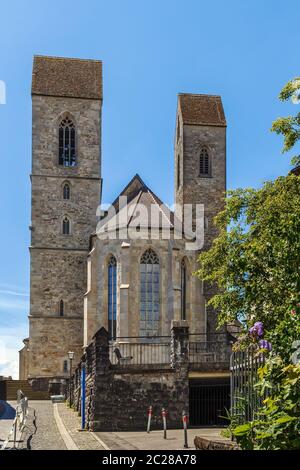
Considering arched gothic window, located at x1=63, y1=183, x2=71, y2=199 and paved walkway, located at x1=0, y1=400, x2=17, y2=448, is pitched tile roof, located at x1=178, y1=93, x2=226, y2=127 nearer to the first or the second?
arched gothic window, located at x1=63, y1=183, x2=71, y2=199

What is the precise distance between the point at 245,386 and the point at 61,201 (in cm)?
3773

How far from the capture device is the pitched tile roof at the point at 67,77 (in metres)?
48.5

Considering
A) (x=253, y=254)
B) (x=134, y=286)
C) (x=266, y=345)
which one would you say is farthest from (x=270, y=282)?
(x=134, y=286)

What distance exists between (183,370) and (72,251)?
950 inches

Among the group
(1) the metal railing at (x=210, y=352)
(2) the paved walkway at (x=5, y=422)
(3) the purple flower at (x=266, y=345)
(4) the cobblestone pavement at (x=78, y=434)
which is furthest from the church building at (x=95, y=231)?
(3) the purple flower at (x=266, y=345)

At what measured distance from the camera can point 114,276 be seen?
40.2 m

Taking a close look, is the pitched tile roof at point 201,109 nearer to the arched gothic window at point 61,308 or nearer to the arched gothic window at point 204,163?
the arched gothic window at point 204,163

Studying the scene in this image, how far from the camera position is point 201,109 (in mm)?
50094

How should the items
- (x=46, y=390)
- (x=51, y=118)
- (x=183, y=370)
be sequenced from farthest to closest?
(x=51, y=118)
(x=46, y=390)
(x=183, y=370)

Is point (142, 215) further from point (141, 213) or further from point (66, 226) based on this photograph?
point (66, 226)

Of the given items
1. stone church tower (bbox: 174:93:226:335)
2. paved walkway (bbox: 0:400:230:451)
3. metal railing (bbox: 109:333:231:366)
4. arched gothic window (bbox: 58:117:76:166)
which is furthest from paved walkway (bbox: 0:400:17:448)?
stone church tower (bbox: 174:93:226:335)

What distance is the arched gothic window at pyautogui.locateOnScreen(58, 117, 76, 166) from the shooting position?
4788cm

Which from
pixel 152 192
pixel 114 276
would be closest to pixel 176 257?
pixel 114 276
